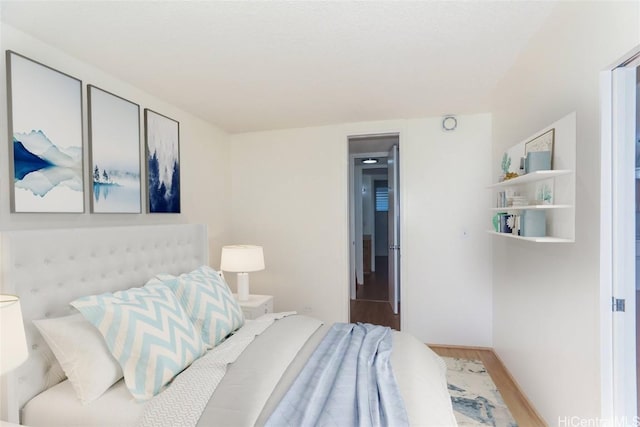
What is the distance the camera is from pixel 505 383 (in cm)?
256

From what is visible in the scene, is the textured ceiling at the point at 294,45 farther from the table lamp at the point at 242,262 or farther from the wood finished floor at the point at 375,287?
the wood finished floor at the point at 375,287

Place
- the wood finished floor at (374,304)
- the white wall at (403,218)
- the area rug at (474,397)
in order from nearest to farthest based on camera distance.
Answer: the area rug at (474,397)
the white wall at (403,218)
the wood finished floor at (374,304)

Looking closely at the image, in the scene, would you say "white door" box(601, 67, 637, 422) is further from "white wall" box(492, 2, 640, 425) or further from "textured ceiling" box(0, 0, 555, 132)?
"textured ceiling" box(0, 0, 555, 132)

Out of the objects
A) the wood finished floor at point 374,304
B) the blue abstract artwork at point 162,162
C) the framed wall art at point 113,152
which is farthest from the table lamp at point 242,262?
the wood finished floor at point 374,304

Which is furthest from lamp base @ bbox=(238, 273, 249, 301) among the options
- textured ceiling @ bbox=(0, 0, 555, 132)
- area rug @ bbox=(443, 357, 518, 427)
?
area rug @ bbox=(443, 357, 518, 427)

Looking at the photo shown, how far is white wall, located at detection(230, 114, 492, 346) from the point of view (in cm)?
327

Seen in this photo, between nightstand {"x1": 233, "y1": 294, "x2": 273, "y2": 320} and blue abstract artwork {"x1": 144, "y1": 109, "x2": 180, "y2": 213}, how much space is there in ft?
3.36

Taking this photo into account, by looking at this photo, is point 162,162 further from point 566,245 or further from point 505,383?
point 505,383

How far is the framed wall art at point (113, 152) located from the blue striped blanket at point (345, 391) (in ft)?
5.43

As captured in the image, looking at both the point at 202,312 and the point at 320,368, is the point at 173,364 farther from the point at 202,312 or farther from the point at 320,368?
the point at 320,368

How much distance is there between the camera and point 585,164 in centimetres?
152

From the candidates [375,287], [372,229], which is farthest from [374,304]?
[372,229]

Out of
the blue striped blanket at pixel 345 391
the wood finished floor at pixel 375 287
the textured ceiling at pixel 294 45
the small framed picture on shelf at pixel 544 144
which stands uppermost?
the textured ceiling at pixel 294 45

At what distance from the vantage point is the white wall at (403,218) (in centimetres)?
327
